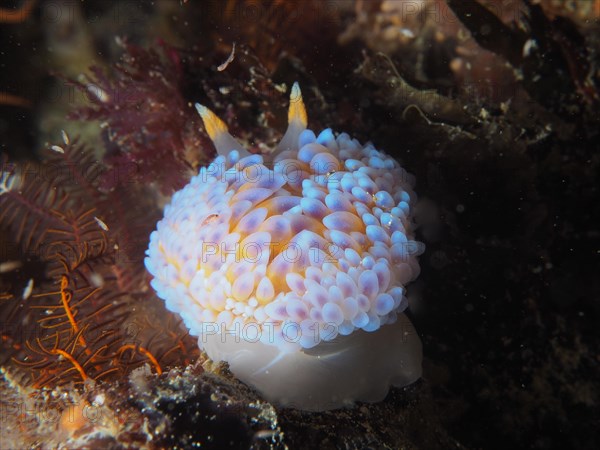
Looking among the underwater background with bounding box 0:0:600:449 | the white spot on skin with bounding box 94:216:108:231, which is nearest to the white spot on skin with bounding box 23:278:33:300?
the underwater background with bounding box 0:0:600:449

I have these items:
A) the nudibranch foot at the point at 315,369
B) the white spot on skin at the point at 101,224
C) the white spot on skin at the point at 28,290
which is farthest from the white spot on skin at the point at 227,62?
the white spot on skin at the point at 28,290

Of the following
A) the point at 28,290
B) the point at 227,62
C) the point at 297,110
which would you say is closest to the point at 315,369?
the point at 297,110

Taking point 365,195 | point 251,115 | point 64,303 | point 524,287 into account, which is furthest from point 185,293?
point 524,287

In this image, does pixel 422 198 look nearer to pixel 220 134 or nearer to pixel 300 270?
pixel 300 270

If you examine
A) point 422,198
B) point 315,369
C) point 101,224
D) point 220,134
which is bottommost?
point 101,224

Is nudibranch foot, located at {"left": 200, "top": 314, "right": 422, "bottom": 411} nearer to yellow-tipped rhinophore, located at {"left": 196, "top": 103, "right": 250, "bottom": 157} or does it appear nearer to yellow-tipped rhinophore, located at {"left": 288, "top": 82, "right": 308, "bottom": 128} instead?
yellow-tipped rhinophore, located at {"left": 196, "top": 103, "right": 250, "bottom": 157}

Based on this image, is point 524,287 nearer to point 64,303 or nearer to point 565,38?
point 565,38
